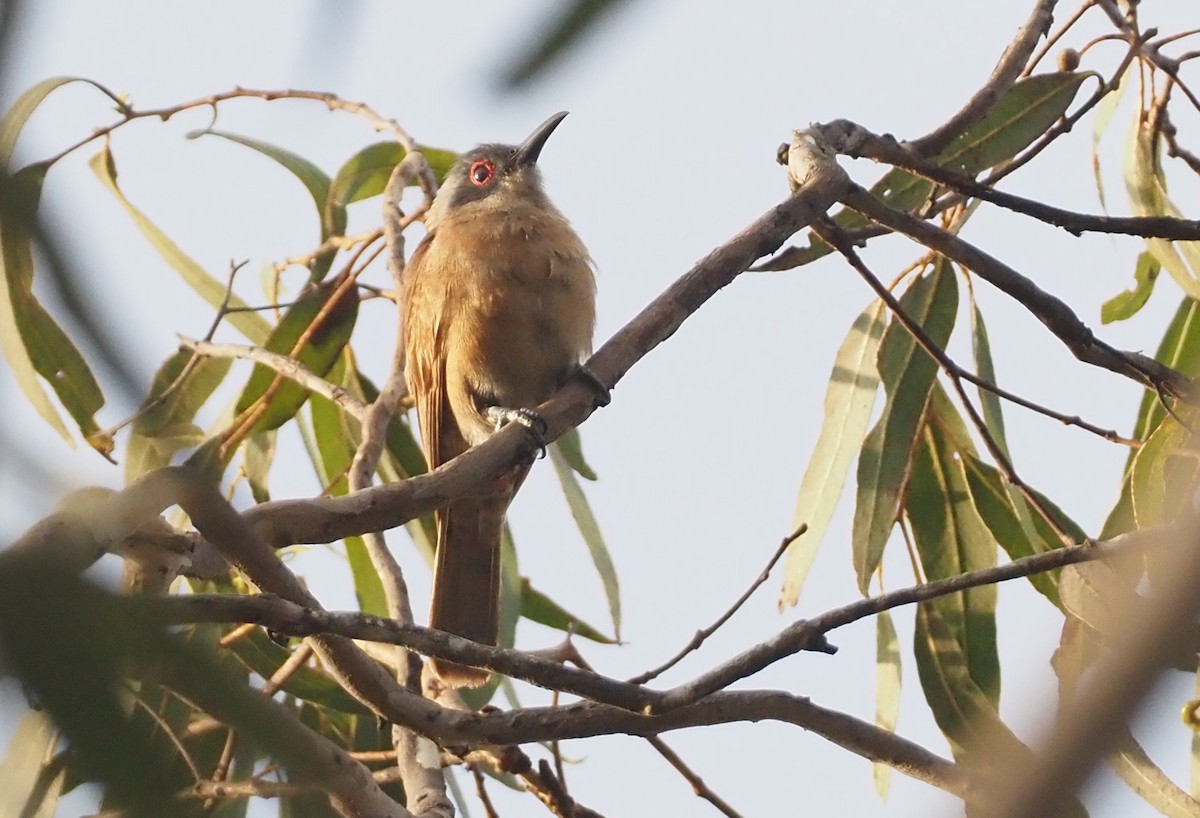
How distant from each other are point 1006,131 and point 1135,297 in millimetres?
1128

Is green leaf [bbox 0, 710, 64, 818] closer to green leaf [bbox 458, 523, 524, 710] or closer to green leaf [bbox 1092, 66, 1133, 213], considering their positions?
green leaf [bbox 458, 523, 524, 710]

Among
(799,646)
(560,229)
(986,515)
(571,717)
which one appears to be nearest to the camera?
(799,646)

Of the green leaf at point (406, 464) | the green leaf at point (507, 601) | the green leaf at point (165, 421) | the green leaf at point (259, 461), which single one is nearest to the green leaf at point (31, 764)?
the green leaf at point (165, 421)

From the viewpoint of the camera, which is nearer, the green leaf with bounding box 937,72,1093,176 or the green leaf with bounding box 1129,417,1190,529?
the green leaf with bounding box 1129,417,1190,529

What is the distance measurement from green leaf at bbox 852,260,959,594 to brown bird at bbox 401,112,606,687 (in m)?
1.08

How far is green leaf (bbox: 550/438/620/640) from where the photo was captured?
4312 millimetres

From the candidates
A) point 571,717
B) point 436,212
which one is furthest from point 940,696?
point 436,212

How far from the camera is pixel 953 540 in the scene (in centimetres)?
436

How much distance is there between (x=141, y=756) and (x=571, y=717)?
80.0 inches

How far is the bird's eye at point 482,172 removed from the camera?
18.8 ft

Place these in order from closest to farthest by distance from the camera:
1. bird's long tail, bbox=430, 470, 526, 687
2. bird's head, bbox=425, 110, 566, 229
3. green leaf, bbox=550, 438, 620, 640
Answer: green leaf, bbox=550, 438, 620, 640 → bird's long tail, bbox=430, 470, 526, 687 → bird's head, bbox=425, 110, 566, 229

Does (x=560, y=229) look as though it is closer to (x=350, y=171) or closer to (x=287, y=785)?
(x=350, y=171)

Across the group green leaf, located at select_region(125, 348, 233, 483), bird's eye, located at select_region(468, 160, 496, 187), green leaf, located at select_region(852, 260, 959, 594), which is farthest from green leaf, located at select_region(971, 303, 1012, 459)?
green leaf, located at select_region(125, 348, 233, 483)

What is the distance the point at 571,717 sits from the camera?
257 centimetres
